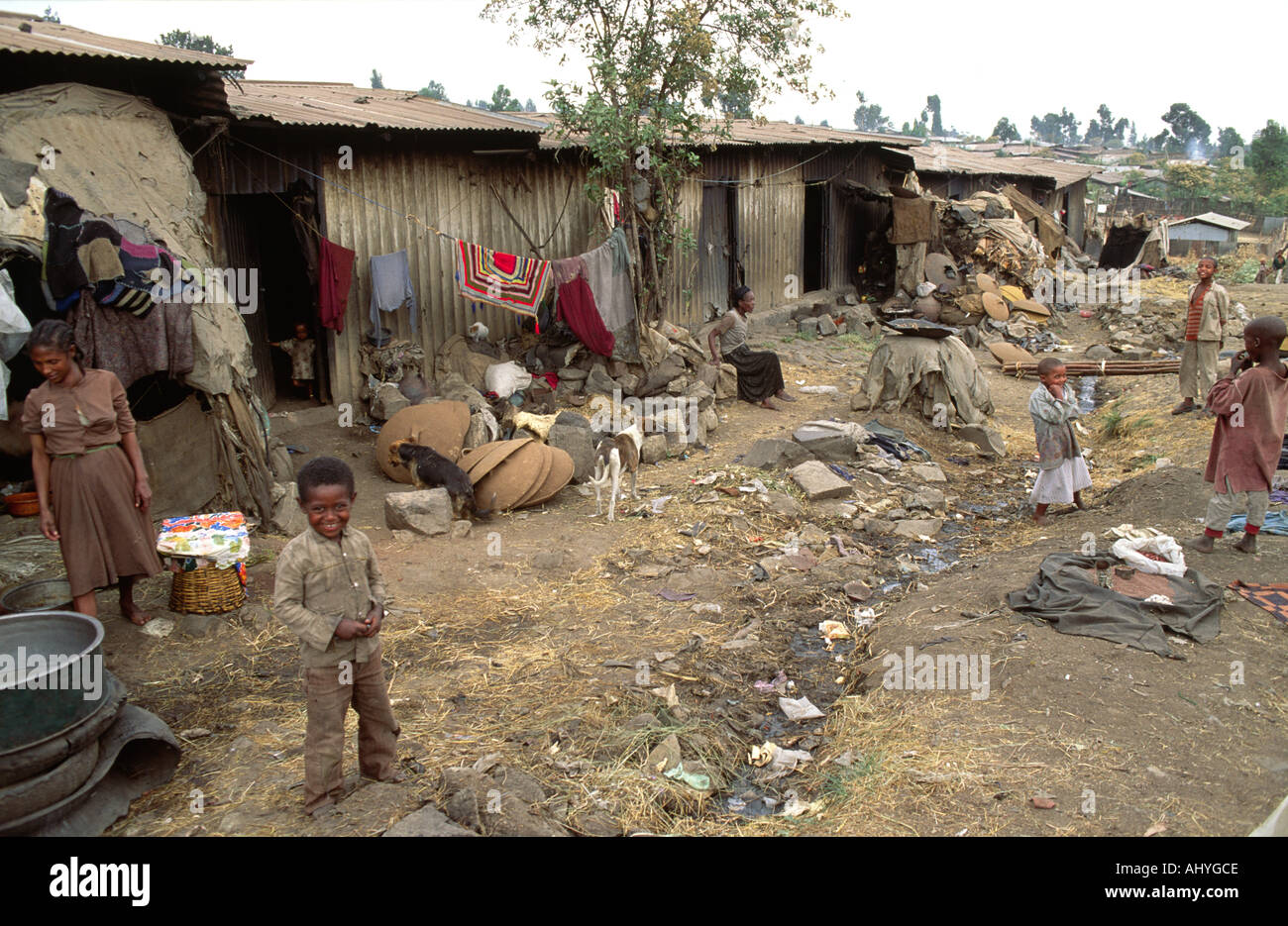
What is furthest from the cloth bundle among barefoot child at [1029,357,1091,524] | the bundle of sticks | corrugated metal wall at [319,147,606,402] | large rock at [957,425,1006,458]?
the bundle of sticks

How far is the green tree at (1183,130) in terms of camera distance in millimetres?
75438

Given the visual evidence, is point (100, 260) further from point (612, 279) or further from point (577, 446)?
point (612, 279)

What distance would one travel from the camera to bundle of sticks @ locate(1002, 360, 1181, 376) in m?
13.9

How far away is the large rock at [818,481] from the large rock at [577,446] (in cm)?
206

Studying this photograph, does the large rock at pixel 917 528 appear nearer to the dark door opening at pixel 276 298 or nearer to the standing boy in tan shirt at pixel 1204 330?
the standing boy in tan shirt at pixel 1204 330

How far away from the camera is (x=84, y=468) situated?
192 inches

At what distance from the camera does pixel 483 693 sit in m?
5.02

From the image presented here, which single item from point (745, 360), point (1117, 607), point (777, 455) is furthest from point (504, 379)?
point (1117, 607)

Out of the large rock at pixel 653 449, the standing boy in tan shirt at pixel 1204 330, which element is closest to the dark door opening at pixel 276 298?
the large rock at pixel 653 449

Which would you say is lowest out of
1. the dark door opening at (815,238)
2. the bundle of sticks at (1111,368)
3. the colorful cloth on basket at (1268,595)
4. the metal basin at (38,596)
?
the colorful cloth on basket at (1268,595)

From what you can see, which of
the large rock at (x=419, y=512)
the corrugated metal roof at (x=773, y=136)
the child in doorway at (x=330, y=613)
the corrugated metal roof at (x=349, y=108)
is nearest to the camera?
the child in doorway at (x=330, y=613)

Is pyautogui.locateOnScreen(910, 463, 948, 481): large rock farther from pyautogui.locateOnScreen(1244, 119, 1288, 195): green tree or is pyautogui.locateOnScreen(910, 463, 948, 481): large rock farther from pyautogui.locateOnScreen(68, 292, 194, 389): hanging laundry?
pyautogui.locateOnScreen(1244, 119, 1288, 195): green tree

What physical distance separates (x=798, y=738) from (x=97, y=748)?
3.30 m

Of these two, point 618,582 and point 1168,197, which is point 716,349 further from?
point 1168,197
